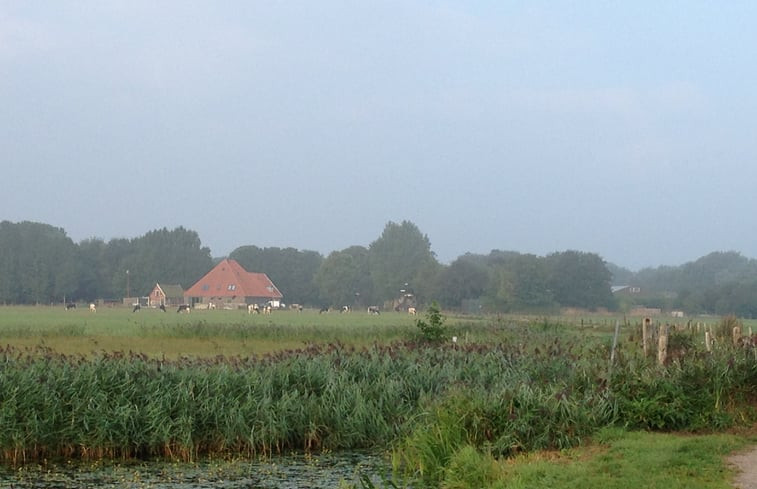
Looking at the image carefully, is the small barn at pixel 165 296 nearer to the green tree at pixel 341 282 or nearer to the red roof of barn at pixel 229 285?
the red roof of barn at pixel 229 285

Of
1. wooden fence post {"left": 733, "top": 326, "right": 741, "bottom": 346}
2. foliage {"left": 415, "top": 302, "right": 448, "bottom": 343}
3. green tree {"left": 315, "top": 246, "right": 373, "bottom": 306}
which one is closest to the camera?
wooden fence post {"left": 733, "top": 326, "right": 741, "bottom": 346}

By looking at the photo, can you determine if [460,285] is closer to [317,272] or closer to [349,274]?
[349,274]

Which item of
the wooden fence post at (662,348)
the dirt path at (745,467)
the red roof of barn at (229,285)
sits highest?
the red roof of barn at (229,285)

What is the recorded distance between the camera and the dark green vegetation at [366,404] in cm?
1484

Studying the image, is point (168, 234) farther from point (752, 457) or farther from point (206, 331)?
point (752, 457)

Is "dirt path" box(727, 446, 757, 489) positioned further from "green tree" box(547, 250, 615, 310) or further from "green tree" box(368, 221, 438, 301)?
"green tree" box(368, 221, 438, 301)

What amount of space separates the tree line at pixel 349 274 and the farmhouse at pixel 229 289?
9.22 metres

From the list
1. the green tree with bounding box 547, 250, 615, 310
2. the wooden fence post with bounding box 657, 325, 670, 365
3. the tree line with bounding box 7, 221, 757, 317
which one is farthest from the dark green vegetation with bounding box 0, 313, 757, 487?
the green tree with bounding box 547, 250, 615, 310

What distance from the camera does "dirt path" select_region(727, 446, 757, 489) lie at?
1178 cm

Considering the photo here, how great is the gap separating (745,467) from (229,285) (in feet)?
392

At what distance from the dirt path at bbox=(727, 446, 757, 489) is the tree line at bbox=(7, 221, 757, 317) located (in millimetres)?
98172

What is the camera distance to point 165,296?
→ 427ft

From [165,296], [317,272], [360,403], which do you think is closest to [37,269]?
[165,296]

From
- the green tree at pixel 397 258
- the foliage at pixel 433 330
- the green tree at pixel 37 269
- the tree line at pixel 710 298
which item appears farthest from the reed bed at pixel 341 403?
the green tree at pixel 397 258
